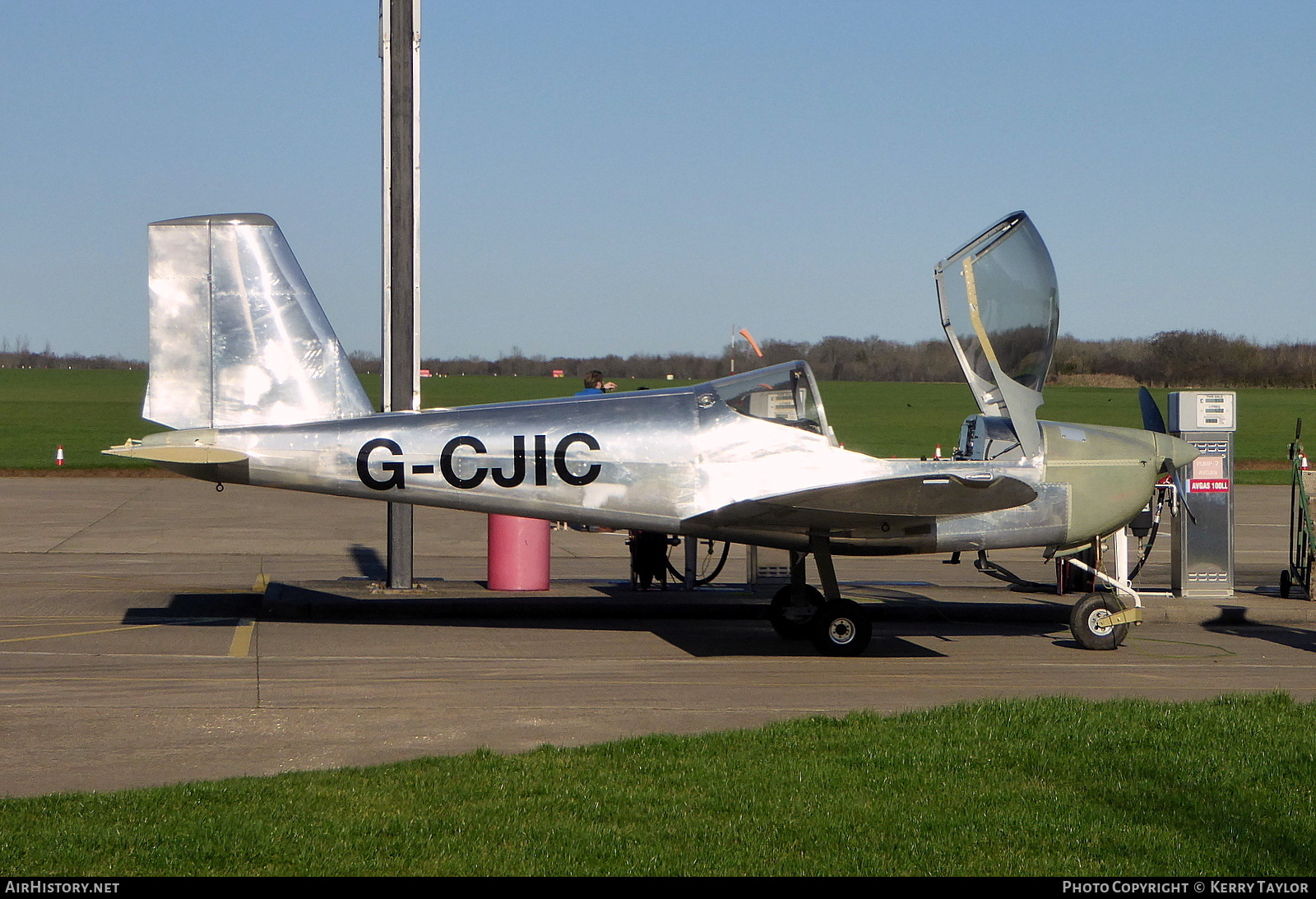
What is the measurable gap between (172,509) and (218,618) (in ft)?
39.1

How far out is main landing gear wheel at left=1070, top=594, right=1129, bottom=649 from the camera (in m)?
10.7

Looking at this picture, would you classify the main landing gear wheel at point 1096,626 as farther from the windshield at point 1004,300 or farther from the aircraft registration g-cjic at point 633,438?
the windshield at point 1004,300

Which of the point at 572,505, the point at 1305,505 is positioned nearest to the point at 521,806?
the point at 572,505

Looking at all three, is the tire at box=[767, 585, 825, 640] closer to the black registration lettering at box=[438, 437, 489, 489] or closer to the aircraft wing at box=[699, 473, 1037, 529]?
the aircraft wing at box=[699, 473, 1037, 529]

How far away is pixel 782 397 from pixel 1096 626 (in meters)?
3.44

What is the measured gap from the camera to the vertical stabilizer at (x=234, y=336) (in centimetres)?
972

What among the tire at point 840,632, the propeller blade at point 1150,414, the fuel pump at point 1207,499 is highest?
the propeller blade at point 1150,414

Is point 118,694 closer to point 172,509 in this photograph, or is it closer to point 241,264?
point 241,264

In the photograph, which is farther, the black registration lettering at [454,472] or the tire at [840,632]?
the tire at [840,632]

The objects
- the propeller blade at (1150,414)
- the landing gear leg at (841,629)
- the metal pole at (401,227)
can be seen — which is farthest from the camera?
the metal pole at (401,227)

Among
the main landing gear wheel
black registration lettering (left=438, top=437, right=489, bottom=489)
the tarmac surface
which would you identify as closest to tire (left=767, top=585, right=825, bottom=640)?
the tarmac surface

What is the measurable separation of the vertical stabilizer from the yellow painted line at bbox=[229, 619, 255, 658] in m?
1.78

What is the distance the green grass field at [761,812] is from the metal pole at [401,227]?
709cm

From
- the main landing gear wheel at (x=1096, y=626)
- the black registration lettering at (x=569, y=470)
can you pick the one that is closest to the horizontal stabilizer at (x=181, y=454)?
the black registration lettering at (x=569, y=470)
